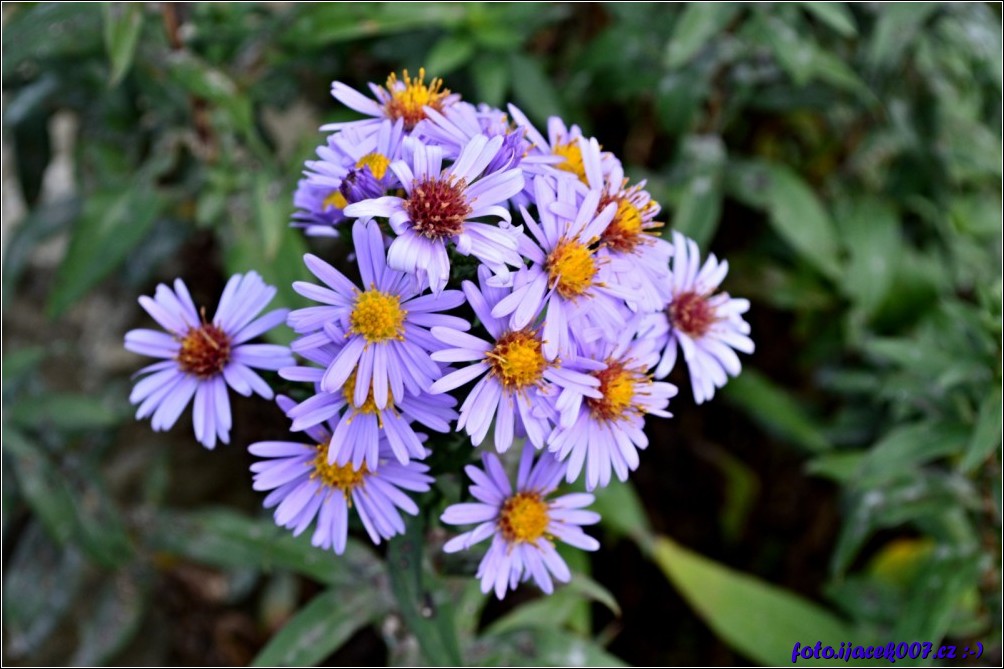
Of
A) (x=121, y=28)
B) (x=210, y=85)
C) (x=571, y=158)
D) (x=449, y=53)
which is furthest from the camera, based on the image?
(x=449, y=53)

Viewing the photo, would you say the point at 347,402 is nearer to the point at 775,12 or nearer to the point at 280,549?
the point at 280,549

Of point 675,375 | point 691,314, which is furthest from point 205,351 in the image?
point 675,375

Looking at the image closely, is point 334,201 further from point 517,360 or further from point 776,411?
point 776,411

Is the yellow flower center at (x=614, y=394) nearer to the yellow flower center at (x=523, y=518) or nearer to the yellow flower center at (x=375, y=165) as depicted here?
the yellow flower center at (x=523, y=518)

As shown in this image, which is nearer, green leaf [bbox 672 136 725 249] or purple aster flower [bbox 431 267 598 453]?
purple aster flower [bbox 431 267 598 453]

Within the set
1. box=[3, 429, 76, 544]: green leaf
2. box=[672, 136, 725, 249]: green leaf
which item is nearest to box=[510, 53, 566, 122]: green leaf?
box=[672, 136, 725, 249]: green leaf

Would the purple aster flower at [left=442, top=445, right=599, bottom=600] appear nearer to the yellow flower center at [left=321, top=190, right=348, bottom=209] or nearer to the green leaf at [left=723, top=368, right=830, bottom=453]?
the yellow flower center at [left=321, top=190, right=348, bottom=209]
